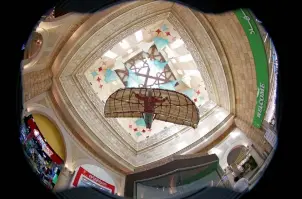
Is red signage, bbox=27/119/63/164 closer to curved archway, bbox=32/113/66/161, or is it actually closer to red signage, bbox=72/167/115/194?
curved archway, bbox=32/113/66/161

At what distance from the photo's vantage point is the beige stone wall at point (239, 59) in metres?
6.75

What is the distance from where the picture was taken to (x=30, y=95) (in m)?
7.16

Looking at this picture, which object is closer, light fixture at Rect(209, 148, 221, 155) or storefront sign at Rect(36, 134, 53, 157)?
storefront sign at Rect(36, 134, 53, 157)

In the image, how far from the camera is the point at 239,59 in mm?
7375

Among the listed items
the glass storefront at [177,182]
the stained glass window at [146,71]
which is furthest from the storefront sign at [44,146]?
the stained glass window at [146,71]

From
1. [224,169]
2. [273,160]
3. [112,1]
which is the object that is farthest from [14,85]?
[224,169]

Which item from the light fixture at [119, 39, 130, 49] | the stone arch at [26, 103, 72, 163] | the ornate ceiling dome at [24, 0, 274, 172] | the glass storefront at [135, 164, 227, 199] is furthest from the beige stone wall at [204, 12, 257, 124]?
the stone arch at [26, 103, 72, 163]

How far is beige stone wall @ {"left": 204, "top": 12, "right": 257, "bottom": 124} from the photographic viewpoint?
6752 millimetres

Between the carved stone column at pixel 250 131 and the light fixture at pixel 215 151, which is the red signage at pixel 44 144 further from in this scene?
the carved stone column at pixel 250 131

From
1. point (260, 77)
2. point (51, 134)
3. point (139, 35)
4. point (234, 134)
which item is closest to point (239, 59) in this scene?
point (260, 77)

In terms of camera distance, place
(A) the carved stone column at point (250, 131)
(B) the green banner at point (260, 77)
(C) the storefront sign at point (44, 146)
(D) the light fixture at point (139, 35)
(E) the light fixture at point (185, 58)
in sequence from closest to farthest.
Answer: (B) the green banner at point (260, 77) < (A) the carved stone column at point (250, 131) < (C) the storefront sign at point (44, 146) < (D) the light fixture at point (139, 35) < (E) the light fixture at point (185, 58)

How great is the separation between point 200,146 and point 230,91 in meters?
1.93

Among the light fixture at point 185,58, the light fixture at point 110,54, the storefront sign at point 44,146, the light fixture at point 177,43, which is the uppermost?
the light fixture at point 110,54

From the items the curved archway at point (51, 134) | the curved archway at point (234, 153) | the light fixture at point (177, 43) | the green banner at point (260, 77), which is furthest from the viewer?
the light fixture at point (177, 43)
